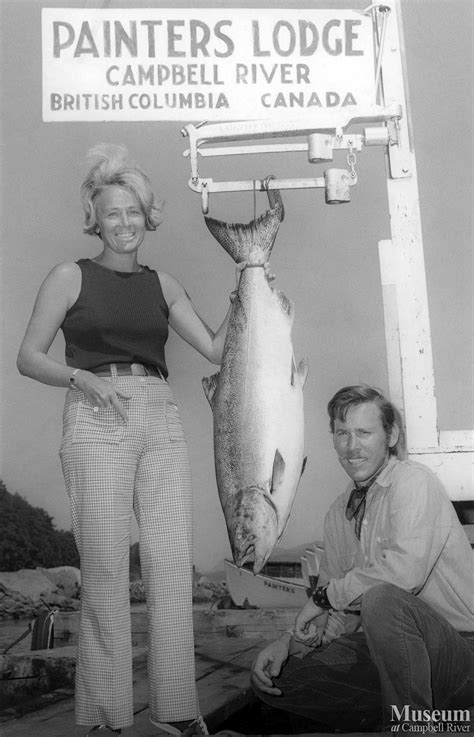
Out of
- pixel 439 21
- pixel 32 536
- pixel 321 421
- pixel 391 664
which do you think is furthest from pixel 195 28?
pixel 391 664

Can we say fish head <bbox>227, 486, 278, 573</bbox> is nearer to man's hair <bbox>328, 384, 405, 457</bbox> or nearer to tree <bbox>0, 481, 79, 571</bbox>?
man's hair <bbox>328, 384, 405, 457</bbox>

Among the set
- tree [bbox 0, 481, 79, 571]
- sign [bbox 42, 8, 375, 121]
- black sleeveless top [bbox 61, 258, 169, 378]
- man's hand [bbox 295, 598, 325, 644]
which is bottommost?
man's hand [bbox 295, 598, 325, 644]

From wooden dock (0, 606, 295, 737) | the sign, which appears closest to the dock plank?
wooden dock (0, 606, 295, 737)

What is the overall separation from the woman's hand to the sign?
2.85 ft

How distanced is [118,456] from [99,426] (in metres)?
0.10

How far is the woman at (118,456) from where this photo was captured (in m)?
2.26

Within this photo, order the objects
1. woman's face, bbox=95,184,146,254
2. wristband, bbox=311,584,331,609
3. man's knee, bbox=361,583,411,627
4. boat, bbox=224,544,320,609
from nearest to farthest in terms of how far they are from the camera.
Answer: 1. man's knee, bbox=361,583,411,627
2. wristband, bbox=311,584,331,609
3. woman's face, bbox=95,184,146,254
4. boat, bbox=224,544,320,609

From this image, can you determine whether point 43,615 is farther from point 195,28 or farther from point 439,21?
point 439,21

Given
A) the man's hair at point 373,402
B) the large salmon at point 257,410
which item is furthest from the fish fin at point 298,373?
the man's hair at point 373,402

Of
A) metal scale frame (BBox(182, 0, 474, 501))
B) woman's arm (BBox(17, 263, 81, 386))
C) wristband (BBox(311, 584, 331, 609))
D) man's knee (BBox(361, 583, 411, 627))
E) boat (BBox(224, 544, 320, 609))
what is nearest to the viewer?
man's knee (BBox(361, 583, 411, 627))

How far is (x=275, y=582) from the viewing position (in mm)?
2779

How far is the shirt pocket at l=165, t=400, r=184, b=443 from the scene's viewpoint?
2383 mm

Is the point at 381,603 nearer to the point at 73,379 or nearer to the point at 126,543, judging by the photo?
the point at 126,543

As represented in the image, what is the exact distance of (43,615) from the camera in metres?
2.84
